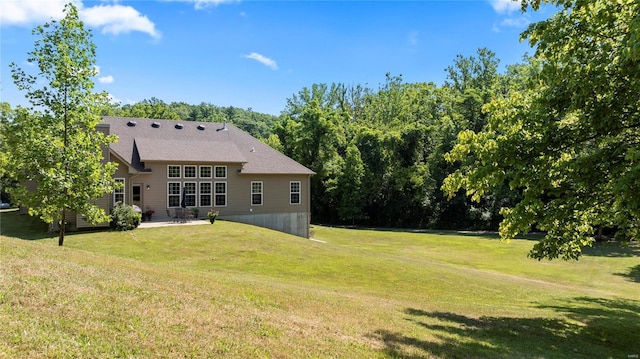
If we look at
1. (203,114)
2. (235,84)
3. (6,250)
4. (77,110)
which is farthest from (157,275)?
(203,114)

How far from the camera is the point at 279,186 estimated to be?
32.1 metres

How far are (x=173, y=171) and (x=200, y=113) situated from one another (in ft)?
240

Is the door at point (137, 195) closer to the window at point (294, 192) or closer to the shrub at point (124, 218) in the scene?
the shrub at point (124, 218)

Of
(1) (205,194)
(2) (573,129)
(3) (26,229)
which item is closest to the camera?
(2) (573,129)

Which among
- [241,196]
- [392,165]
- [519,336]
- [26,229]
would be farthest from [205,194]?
[392,165]

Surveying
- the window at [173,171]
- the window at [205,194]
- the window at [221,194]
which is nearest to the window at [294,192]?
the window at [221,194]

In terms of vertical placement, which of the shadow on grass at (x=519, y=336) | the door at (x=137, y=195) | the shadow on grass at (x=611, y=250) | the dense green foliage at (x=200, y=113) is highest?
the dense green foliage at (x=200, y=113)

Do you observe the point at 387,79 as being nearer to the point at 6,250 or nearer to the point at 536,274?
the point at 536,274

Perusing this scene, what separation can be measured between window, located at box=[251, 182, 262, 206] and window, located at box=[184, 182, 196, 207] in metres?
Answer: 4.24

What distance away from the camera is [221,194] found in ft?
97.8

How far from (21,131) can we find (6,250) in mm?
7906

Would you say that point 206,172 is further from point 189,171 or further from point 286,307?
point 286,307

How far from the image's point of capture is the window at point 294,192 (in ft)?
107

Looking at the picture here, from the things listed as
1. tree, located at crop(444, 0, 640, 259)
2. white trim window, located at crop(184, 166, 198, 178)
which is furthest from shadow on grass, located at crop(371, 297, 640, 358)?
white trim window, located at crop(184, 166, 198, 178)
